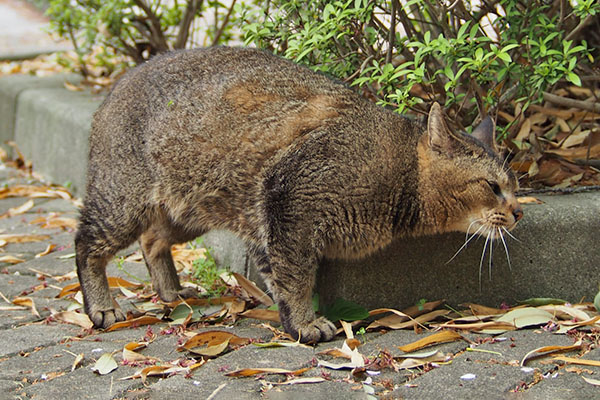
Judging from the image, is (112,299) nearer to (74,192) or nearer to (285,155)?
(285,155)

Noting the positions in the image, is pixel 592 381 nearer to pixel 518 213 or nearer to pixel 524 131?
pixel 518 213

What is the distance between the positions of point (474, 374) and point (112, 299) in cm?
214

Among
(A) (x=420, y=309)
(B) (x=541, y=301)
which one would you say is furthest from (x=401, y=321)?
(B) (x=541, y=301)

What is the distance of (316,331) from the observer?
391cm

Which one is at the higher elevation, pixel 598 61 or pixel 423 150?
pixel 598 61

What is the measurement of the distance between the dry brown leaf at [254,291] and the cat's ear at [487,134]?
1.43m

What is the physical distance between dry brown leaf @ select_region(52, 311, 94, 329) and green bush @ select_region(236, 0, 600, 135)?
1.81 metres

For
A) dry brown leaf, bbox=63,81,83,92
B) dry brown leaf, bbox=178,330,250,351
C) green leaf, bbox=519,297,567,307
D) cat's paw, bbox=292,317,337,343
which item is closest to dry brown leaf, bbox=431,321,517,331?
green leaf, bbox=519,297,567,307

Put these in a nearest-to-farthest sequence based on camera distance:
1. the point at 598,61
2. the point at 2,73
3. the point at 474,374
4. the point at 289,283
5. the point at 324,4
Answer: the point at 474,374
the point at 289,283
the point at 324,4
the point at 598,61
the point at 2,73

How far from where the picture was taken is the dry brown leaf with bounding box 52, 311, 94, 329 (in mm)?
4327

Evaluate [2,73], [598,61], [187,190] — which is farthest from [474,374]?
[2,73]

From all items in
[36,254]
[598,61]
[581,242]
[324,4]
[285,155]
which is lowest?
[36,254]

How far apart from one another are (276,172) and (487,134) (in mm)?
1101

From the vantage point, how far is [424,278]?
4.25 metres
